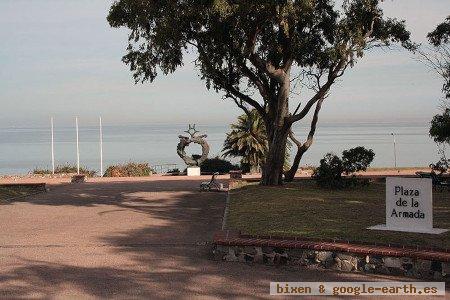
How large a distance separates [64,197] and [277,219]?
12128mm

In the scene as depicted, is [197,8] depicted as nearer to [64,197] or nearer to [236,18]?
[236,18]

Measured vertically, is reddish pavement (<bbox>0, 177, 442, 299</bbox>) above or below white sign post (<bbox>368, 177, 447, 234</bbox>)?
below

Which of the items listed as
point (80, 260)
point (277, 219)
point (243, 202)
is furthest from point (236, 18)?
point (80, 260)

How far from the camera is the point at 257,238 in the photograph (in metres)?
11.8

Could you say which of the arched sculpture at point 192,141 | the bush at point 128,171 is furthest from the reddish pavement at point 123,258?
the arched sculpture at point 192,141

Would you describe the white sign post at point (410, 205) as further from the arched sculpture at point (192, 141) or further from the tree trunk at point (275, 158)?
the arched sculpture at point (192, 141)

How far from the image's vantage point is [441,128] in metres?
24.1

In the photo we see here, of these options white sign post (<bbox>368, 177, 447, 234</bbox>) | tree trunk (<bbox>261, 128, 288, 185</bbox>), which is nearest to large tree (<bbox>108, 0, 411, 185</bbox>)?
tree trunk (<bbox>261, 128, 288, 185</bbox>)

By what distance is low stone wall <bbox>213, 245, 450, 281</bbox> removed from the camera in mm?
9891

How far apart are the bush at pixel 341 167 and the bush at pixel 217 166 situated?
17527mm


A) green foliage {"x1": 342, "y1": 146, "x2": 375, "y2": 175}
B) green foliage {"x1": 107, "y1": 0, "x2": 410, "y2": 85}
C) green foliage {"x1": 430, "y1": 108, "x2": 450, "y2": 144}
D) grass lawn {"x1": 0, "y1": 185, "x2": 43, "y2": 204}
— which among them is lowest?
grass lawn {"x1": 0, "y1": 185, "x2": 43, "y2": 204}

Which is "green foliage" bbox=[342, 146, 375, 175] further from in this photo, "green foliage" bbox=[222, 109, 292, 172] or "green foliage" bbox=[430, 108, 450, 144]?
"green foliage" bbox=[222, 109, 292, 172]

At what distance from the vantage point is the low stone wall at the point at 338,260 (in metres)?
9.89

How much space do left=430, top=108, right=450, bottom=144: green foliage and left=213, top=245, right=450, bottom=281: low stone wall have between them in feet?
49.0
